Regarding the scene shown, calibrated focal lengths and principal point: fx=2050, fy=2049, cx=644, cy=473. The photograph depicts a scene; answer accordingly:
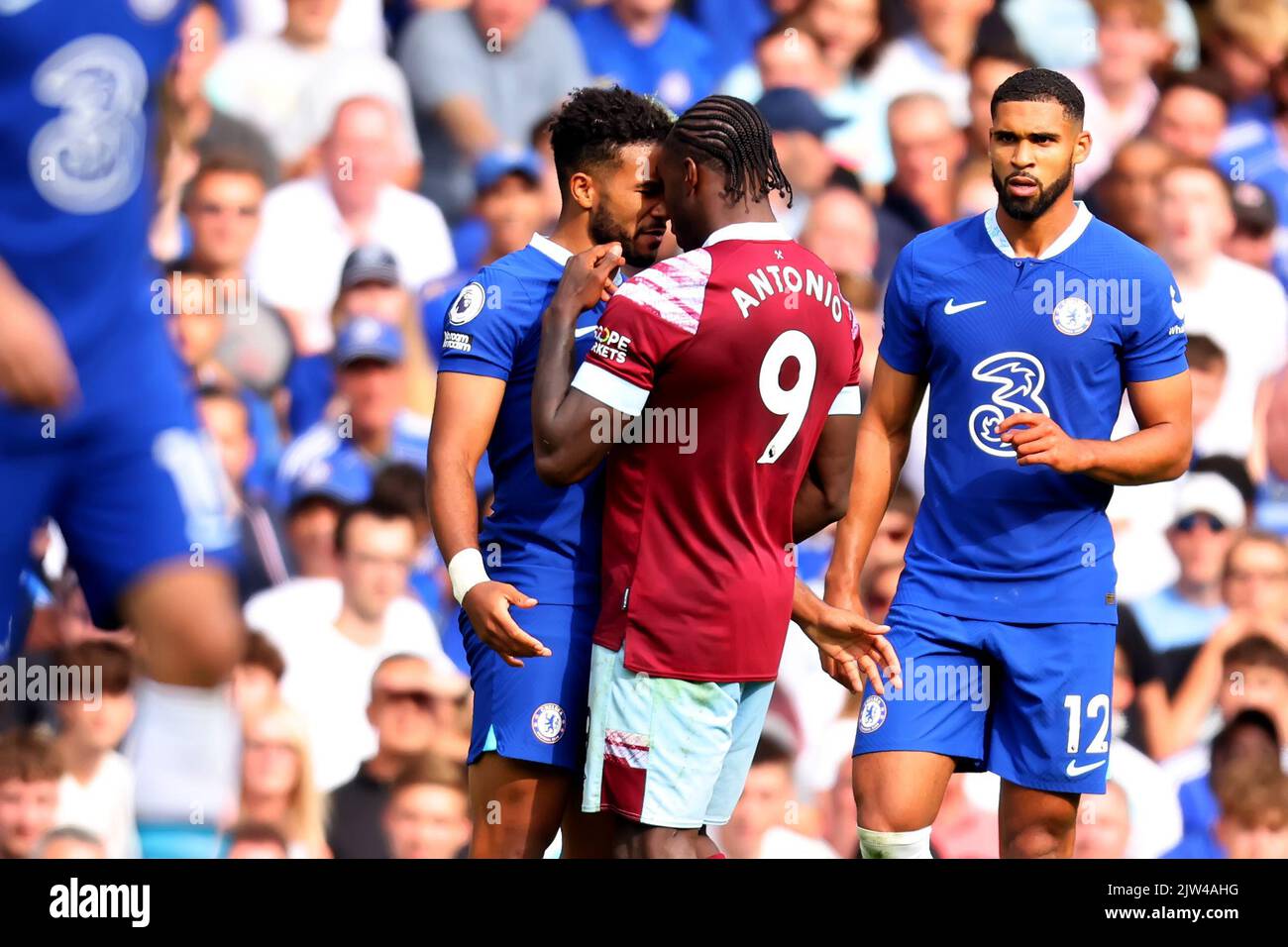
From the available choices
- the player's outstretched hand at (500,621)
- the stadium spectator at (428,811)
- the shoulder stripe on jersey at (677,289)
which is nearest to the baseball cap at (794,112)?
the stadium spectator at (428,811)

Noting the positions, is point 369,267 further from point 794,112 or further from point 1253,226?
point 1253,226

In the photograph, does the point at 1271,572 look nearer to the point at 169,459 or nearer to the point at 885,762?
the point at 885,762

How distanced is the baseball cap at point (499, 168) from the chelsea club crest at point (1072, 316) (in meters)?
2.19

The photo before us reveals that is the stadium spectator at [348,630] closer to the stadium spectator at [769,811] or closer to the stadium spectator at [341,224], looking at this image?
the stadium spectator at [341,224]

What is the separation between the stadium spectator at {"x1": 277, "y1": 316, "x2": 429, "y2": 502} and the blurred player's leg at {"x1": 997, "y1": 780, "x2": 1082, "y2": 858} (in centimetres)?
230

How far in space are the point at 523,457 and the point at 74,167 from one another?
133cm

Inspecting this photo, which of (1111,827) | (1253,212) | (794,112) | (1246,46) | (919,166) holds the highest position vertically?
(1246,46)

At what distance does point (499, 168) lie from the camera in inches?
249

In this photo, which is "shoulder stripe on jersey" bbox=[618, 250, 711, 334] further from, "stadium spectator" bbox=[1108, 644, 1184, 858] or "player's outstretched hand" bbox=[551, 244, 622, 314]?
"stadium spectator" bbox=[1108, 644, 1184, 858]

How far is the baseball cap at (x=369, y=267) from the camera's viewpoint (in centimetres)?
630

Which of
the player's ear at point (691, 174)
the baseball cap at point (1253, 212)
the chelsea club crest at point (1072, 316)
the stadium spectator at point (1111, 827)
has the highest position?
the baseball cap at point (1253, 212)

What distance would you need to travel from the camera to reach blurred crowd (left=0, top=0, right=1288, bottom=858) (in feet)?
20.2

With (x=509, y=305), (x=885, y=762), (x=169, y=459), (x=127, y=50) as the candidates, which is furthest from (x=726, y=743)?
(x=127, y=50)

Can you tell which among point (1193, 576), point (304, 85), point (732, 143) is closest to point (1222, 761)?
point (1193, 576)
